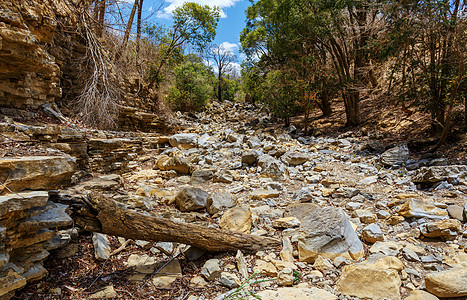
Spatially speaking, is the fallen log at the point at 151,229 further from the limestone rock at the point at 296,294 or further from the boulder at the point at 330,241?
the limestone rock at the point at 296,294

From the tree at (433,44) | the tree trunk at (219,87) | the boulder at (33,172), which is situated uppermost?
the tree trunk at (219,87)

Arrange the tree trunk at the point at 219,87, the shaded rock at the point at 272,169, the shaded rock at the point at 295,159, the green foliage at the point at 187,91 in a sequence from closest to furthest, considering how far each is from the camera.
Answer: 1. the shaded rock at the point at 272,169
2. the shaded rock at the point at 295,159
3. the green foliage at the point at 187,91
4. the tree trunk at the point at 219,87

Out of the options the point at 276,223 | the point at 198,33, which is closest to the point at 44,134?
the point at 276,223

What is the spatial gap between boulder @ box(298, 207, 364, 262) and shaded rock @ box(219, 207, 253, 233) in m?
0.72

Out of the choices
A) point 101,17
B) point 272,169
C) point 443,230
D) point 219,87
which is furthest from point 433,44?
point 219,87

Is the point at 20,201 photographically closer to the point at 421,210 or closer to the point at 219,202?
the point at 219,202

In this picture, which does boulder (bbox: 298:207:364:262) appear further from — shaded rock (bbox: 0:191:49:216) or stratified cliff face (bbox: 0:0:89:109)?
stratified cliff face (bbox: 0:0:89:109)

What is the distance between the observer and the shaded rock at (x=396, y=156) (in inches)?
185

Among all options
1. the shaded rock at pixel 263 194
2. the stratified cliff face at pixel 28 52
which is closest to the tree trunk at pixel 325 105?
the shaded rock at pixel 263 194

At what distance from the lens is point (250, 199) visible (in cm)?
400

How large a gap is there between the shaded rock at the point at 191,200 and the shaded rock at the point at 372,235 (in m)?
2.22

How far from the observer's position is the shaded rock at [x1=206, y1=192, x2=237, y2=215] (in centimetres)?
351

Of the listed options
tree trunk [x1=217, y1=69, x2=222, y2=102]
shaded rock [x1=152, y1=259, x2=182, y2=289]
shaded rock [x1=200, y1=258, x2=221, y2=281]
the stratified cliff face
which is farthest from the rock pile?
tree trunk [x1=217, y1=69, x2=222, y2=102]

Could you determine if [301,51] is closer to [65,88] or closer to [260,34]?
[260,34]
